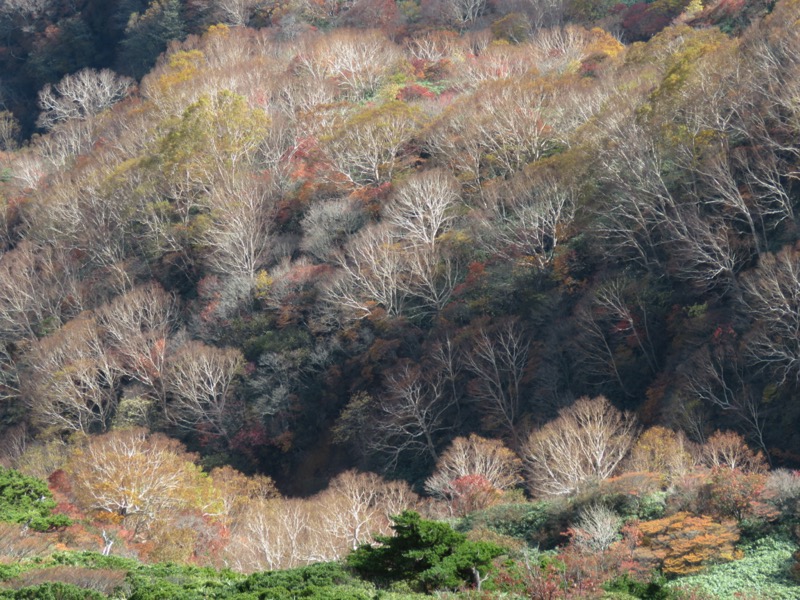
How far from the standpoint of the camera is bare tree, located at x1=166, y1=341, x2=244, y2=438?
5291cm

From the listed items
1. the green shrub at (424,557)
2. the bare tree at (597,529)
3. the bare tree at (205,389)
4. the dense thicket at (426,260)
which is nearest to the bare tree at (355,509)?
the dense thicket at (426,260)

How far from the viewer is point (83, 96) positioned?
101062mm

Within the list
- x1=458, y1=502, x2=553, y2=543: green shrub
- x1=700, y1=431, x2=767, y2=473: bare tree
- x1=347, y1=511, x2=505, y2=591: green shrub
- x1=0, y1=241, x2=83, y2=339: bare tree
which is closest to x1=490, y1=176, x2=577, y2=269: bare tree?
x1=700, y1=431, x2=767, y2=473: bare tree

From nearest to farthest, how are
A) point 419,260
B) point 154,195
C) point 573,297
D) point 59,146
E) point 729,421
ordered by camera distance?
point 729,421 < point 573,297 < point 419,260 < point 154,195 < point 59,146

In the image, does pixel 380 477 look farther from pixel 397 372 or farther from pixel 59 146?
pixel 59 146

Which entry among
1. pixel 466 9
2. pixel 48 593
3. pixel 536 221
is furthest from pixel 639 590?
pixel 466 9

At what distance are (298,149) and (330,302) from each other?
68.3 feet

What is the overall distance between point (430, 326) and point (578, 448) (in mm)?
15959

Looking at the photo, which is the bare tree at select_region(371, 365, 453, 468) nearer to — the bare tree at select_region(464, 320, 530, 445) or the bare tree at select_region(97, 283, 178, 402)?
the bare tree at select_region(464, 320, 530, 445)

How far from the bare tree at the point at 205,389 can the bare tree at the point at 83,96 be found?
52.5 m

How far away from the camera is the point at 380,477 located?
43.9m

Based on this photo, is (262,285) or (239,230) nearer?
(262,285)

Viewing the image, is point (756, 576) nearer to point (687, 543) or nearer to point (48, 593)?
point (687, 543)

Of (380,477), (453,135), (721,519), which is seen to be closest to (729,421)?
(721,519)
